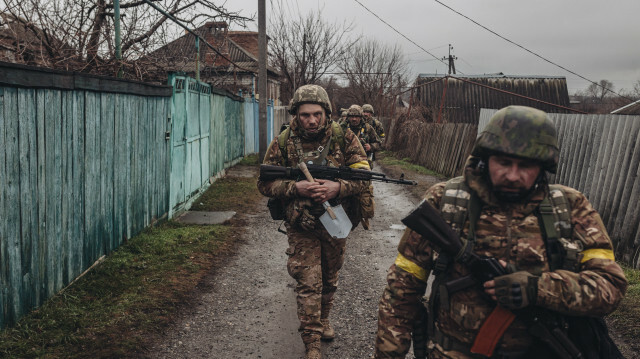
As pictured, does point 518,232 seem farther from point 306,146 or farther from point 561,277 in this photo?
point 306,146

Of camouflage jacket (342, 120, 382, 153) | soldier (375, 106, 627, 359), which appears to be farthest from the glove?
camouflage jacket (342, 120, 382, 153)

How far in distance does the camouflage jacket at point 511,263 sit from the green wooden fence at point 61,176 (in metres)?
2.80

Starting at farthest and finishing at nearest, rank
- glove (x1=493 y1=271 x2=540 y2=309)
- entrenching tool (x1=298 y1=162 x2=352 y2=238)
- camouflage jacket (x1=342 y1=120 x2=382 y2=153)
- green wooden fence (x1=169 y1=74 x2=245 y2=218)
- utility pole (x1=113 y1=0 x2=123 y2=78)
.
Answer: camouflage jacket (x1=342 y1=120 x2=382 y2=153) → green wooden fence (x1=169 y1=74 x2=245 y2=218) → utility pole (x1=113 y1=0 x2=123 y2=78) → entrenching tool (x1=298 y1=162 x2=352 y2=238) → glove (x1=493 y1=271 x2=540 y2=309)

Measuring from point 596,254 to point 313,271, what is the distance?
2044 millimetres

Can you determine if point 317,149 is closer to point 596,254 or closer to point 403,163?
point 596,254

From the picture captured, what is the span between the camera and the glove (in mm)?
1755

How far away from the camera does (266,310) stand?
456cm

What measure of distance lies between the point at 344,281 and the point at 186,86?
185 inches

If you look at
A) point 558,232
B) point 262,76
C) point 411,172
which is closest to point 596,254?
point 558,232

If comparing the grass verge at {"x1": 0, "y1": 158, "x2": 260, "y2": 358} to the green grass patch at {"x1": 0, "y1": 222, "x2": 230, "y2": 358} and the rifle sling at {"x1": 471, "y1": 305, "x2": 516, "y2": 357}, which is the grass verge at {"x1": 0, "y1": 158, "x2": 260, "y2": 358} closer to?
the green grass patch at {"x1": 0, "y1": 222, "x2": 230, "y2": 358}

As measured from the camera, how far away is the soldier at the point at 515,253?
177 centimetres

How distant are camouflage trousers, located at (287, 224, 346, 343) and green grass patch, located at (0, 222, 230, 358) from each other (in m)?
1.22

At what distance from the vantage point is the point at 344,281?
5348 millimetres

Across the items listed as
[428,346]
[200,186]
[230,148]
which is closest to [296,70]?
[230,148]
